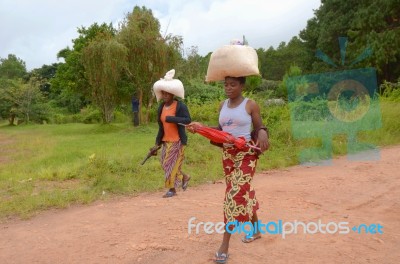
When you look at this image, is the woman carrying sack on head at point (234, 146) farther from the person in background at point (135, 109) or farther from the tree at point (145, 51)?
the person in background at point (135, 109)

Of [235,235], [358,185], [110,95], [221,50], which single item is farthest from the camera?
[110,95]

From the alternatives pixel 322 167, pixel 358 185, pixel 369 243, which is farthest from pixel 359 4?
pixel 369 243

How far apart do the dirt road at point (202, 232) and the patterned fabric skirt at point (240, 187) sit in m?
0.37

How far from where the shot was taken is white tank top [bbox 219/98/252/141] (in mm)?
3234

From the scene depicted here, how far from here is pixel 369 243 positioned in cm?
352

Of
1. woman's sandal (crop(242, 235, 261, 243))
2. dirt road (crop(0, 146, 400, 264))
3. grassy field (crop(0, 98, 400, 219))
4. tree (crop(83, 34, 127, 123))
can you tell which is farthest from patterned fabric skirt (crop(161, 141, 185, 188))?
tree (crop(83, 34, 127, 123))

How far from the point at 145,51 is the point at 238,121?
13.1 m

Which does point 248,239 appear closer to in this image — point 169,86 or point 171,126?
point 171,126

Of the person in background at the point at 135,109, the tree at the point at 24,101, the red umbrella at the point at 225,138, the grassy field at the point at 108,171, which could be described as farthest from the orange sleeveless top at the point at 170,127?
the tree at the point at 24,101

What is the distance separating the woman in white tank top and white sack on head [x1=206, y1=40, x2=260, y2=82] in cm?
10

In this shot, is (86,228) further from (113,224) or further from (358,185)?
(358,185)

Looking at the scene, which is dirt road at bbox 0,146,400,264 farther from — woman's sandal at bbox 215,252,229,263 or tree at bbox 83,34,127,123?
tree at bbox 83,34,127,123

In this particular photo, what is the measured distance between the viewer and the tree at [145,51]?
15688 mm

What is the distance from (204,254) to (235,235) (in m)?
0.51
